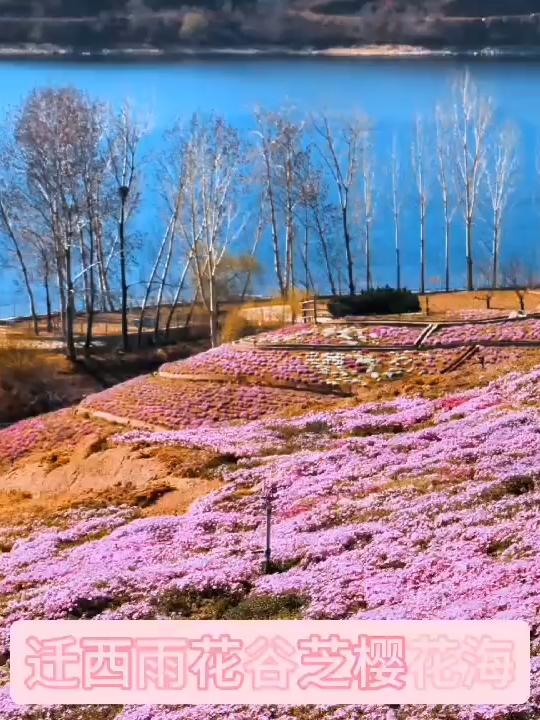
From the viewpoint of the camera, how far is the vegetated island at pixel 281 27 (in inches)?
372

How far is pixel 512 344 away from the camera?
9.86 m

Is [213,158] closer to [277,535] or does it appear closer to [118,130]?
[118,130]

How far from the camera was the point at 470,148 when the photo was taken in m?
15.4

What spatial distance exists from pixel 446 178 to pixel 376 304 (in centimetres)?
349

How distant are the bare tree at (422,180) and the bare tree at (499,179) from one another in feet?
3.44

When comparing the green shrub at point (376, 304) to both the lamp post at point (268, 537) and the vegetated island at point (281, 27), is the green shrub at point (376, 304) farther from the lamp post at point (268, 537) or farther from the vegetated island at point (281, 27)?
the lamp post at point (268, 537)

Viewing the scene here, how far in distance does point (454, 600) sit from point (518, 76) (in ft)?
27.7

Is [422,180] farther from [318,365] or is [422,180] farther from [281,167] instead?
[318,365]

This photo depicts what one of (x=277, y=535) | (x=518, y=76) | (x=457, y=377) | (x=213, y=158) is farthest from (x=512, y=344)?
(x=213, y=158)

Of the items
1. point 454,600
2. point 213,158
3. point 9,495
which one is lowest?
point 9,495

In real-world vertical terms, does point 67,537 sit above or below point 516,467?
below

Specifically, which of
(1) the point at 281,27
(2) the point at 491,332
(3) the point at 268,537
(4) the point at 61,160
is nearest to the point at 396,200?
(4) the point at 61,160

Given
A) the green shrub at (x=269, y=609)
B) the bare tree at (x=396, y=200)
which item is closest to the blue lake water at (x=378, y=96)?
the bare tree at (x=396, y=200)

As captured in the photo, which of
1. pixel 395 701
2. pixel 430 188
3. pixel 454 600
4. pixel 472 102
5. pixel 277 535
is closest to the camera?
pixel 395 701
